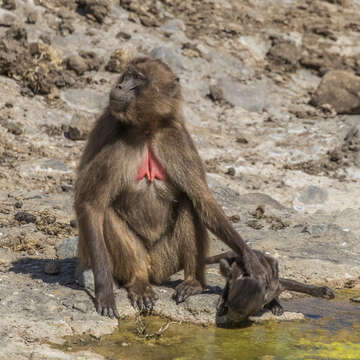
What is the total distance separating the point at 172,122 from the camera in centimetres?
567

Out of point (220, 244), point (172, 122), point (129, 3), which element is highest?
point (129, 3)

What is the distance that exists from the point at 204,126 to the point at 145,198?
5110 millimetres

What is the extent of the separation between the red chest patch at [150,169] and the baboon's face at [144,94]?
0.82 ft

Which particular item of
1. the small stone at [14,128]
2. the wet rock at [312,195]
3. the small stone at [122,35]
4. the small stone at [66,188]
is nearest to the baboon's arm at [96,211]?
the small stone at [66,188]

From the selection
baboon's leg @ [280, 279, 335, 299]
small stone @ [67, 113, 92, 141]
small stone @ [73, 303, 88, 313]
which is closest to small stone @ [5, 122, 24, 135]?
small stone @ [67, 113, 92, 141]

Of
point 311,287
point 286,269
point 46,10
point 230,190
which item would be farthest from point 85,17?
point 311,287

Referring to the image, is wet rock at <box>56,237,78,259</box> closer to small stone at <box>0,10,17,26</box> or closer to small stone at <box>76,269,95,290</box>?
small stone at <box>76,269,95,290</box>

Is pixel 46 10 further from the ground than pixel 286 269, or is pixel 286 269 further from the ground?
pixel 46 10

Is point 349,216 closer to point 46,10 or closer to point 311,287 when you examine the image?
point 311,287

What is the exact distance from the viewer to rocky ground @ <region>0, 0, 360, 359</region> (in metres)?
5.84

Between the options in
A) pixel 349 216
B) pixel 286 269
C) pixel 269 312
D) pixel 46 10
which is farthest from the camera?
pixel 46 10

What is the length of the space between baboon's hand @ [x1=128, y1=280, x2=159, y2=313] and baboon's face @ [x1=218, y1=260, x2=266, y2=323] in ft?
1.86

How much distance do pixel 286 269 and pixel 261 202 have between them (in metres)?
2.08

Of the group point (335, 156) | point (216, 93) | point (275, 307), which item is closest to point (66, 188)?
point (275, 307)
